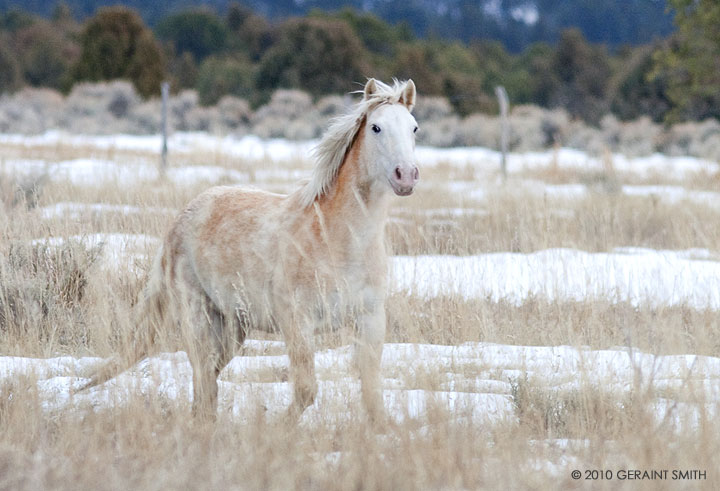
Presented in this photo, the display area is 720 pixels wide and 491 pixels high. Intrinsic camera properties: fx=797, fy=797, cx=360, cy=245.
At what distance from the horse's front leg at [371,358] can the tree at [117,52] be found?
31.4 meters

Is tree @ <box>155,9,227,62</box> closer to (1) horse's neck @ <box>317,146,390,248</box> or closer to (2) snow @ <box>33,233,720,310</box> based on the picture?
(2) snow @ <box>33,233,720,310</box>

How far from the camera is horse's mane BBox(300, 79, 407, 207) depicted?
409cm

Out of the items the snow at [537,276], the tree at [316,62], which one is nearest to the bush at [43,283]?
the snow at [537,276]

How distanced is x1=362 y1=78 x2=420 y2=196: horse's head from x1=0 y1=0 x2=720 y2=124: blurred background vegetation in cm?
1259

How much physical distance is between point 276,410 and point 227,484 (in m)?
0.89

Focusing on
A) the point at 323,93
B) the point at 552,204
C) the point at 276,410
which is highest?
the point at 323,93

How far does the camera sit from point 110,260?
6.16 metres

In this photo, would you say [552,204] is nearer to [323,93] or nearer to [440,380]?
[440,380]

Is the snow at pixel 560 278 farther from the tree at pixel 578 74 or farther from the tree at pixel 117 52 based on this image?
the tree at pixel 578 74

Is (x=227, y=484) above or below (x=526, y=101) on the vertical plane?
below

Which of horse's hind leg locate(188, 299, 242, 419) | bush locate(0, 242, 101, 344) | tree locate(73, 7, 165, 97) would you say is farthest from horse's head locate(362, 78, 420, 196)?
tree locate(73, 7, 165, 97)

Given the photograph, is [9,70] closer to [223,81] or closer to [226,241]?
[223,81]

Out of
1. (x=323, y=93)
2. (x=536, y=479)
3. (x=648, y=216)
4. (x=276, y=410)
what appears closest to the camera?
(x=536, y=479)

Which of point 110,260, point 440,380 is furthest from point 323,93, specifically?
point 440,380
